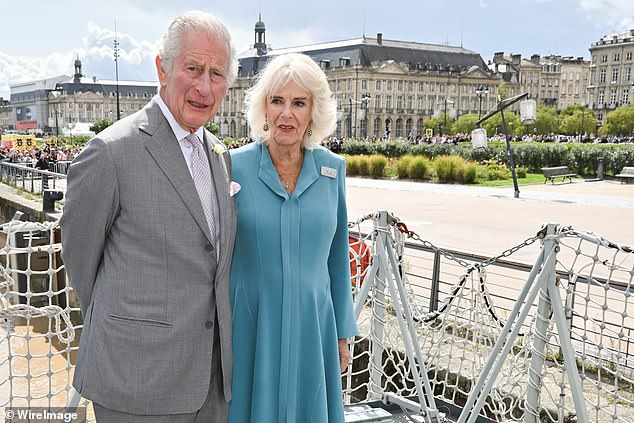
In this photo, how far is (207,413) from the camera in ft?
8.05

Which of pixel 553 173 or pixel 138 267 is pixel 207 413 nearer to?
pixel 138 267

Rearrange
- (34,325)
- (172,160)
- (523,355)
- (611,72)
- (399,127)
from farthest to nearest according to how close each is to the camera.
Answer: (399,127)
(611,72)
(34,325)
(523,355)
(172,160)

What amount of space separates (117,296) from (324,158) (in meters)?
1.13

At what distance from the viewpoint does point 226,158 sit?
8.77ft

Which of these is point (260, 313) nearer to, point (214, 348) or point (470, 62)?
point (214, 348)

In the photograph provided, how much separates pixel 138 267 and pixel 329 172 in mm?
1006

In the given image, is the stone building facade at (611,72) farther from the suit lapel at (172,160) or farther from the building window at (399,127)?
the suit lapel at (172,160)

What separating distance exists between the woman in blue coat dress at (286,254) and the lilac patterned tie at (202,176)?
0.22m

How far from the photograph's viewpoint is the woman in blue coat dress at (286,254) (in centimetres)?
262

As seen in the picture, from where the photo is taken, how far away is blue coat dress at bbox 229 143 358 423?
261cm

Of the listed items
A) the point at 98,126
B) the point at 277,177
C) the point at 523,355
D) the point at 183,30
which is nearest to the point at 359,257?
the point at 523,355

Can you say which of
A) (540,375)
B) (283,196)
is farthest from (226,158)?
(540,375)

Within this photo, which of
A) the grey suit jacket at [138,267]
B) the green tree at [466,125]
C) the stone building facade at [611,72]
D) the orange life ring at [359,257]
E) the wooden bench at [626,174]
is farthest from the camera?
the stone building facade at [611,72]

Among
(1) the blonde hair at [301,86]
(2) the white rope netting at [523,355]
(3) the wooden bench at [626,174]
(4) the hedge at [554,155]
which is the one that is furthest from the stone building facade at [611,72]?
(1) the blonde hair at [301,86]
